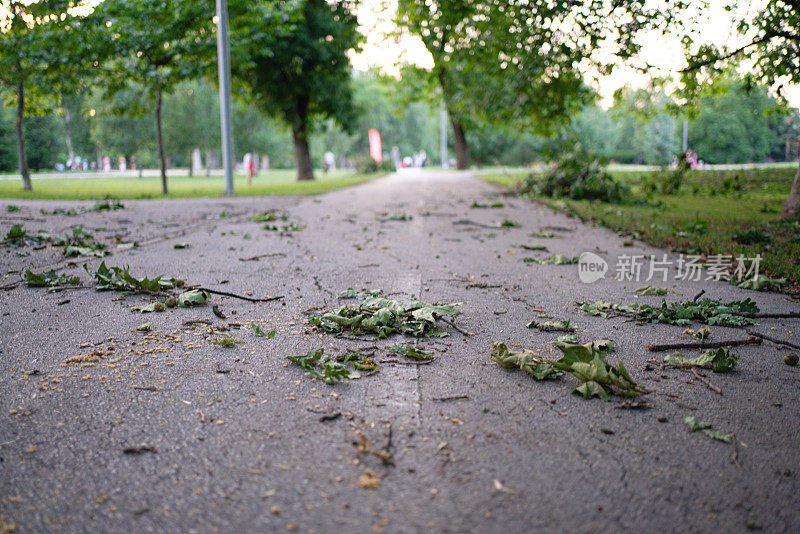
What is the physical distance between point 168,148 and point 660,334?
48336 millimetres

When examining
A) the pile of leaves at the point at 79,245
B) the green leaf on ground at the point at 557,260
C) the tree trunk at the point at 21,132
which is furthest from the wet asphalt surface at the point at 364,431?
the tree trunk at the point at 21,132

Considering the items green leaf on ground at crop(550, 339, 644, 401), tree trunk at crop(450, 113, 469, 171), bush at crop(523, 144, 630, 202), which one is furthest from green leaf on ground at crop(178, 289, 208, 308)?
tree trunk at crop(450, 113, 469, 171)

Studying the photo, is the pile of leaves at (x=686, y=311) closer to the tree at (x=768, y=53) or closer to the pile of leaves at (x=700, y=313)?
the pile of leaves at (x=700, y=313)

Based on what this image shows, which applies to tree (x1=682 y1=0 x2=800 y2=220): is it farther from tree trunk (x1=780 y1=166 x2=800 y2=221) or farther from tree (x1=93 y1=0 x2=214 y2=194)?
tree (x1=93 y1=0 x2=214 y2=194)

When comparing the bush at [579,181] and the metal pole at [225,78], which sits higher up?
the metal pole at [225,78]

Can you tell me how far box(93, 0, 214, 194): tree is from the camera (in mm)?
14727

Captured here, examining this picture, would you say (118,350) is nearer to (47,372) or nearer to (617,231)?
(47,372)

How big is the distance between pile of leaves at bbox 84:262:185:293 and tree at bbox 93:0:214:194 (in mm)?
12083

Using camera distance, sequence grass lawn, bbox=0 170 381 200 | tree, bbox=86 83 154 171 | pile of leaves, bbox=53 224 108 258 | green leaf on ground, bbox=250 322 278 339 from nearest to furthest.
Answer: green leaf on ground, bbox=250 322 278 339, pile of leaves, bbox=53 224 108 258, grass lawn, bbox=0 170 381 200, tree, bbox=86 83 154 171

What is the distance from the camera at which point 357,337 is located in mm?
3518

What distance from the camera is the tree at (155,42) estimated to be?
1473cm

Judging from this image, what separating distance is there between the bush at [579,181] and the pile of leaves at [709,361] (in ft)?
36.4

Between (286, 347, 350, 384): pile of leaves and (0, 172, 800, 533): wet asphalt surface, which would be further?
(286, 347, 350, 384): pile of leaves

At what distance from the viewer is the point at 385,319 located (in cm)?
368
